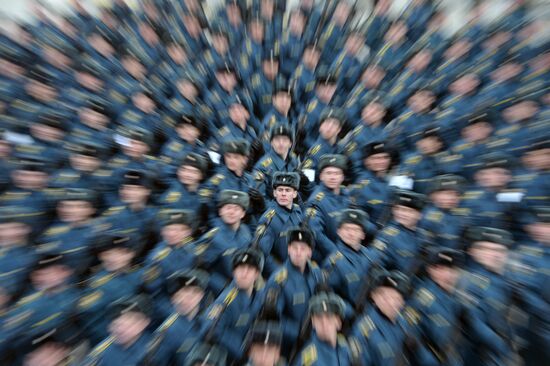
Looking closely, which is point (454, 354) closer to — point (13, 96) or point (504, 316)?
point (504, 316)

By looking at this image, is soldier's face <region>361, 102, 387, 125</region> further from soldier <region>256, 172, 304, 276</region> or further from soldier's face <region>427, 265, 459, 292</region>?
soldier's face <region>427, 265, 459, 292</region>

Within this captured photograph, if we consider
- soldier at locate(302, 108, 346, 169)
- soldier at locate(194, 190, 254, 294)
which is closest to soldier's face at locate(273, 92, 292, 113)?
soldier at locate(302, 108, 346, 169)

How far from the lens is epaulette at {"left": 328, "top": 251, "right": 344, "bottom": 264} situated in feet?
5.93

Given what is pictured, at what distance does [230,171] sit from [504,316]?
1.82 metres

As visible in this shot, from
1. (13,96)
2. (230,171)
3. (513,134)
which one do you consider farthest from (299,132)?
(13,96)

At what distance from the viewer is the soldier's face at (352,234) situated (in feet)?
5.97

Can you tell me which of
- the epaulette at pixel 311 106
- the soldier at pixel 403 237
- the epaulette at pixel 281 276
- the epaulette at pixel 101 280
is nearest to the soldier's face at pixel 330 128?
the epaulette at pixel 311 106

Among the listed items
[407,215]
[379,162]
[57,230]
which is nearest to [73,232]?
[57,230]

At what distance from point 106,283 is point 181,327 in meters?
0.47

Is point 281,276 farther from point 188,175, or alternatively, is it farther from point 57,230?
point 57,230

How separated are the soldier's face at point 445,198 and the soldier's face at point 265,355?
1289 mm

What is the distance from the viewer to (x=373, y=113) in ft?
8.94

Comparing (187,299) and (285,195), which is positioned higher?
(285,195)

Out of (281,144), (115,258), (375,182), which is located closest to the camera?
(115,258)
